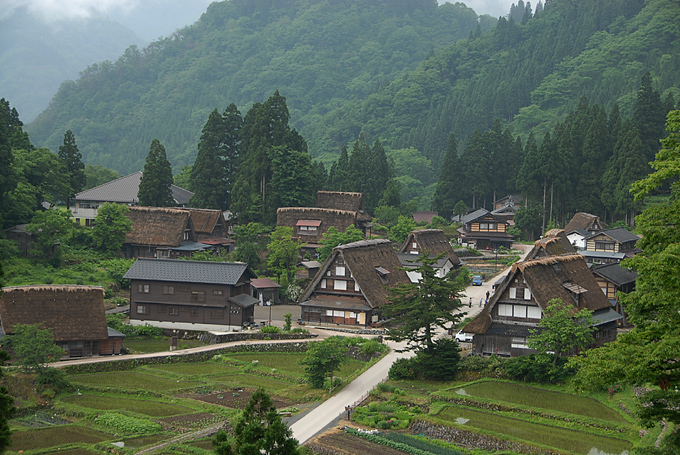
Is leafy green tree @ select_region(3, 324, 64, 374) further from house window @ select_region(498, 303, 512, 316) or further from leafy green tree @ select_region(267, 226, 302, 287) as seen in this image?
leafy green tree @ select_region(267, 226, 302, 287)

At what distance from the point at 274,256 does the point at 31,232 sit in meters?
18.1

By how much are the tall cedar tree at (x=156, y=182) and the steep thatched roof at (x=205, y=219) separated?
384cm

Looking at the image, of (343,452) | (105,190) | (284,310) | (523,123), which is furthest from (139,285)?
(523,123)

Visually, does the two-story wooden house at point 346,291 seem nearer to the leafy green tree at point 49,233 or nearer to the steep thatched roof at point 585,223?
the leafy green tree at point 49,233

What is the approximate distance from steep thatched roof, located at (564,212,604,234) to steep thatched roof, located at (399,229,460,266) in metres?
13.2

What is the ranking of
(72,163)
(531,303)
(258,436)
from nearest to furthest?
(258,436), (531,303), (72,163)

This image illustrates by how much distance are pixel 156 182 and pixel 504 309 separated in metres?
Result: 42.6

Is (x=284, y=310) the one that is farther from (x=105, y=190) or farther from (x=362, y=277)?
A: (x=105, y=190)

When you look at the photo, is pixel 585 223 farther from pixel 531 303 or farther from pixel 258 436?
pixel 258 436

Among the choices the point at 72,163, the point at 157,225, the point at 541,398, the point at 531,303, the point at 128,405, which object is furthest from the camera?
the point at 72,163

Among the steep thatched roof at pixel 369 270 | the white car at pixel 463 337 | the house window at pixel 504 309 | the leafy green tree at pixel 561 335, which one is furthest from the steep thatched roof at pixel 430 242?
the leafy green tree at pixel 561 335

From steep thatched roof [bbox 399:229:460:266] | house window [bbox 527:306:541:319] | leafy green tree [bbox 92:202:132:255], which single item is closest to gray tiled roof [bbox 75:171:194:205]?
leafy green tree [bbox 92:202:132:255]

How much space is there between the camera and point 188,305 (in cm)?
4838

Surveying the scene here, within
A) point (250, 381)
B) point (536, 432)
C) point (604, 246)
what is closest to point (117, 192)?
point (250, 381)
